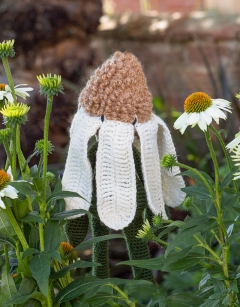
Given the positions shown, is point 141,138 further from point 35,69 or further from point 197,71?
point 197,71

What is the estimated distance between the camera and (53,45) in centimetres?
250

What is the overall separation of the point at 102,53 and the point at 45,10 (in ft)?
2.38

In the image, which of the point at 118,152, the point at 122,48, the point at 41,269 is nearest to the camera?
the point at 41,269

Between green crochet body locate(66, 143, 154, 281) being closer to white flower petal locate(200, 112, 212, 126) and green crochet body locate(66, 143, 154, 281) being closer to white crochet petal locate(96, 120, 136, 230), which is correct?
white crochet petal locate(96, 120, 136, 230)

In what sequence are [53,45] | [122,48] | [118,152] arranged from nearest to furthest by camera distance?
[118,152] < [53,45] < [122,48]

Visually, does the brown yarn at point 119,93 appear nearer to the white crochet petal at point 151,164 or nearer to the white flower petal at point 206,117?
the white crochet petal at point 151,164

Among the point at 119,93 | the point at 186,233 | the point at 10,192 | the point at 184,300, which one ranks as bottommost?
the point at 184,300

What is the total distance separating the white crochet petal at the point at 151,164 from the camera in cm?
98

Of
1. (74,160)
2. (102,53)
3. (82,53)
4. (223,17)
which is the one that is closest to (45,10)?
(82,53)

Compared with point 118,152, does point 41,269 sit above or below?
below

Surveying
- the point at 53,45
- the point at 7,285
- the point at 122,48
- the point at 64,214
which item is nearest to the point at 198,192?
the point at 64,214

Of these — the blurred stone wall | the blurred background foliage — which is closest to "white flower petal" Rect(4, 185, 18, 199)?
the blurred background foliage

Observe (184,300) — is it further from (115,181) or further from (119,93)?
(119,93)

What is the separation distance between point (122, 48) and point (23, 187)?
235 cm
